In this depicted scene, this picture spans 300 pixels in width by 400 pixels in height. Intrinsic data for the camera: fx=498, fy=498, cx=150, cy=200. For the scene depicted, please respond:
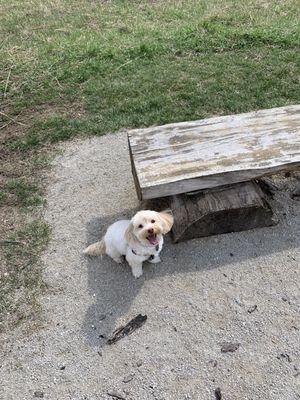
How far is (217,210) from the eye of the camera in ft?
14.9

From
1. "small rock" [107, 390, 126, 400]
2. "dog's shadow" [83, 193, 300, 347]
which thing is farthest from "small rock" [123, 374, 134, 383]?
"dog's shadow" [83, 193, 300, 347]

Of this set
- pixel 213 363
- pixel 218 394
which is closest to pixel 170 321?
pixel 213 363

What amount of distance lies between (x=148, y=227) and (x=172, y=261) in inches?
31.1

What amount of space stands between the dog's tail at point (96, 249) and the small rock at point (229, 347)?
139cm

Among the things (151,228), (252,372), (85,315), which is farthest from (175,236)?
(252,372)

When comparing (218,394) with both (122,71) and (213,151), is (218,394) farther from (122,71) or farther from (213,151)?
(122,71)

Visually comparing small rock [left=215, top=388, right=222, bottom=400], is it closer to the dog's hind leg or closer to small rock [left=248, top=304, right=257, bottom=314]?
small rock [left=248, top=304, right=257, bottom=314]

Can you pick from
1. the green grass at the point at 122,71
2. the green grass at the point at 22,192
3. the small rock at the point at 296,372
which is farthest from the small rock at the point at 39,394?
the green grass at the point at 22,192

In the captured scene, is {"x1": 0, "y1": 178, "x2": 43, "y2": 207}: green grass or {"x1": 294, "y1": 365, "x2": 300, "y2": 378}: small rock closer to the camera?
{"x1": 294, "y1": 365, "x2": 300, "y2": 378}: small rock

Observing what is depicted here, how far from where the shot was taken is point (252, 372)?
375cm

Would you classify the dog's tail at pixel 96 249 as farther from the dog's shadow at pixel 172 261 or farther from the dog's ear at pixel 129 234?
the dog's ear at pixel 129 234

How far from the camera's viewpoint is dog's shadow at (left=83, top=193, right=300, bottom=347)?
14.0ft

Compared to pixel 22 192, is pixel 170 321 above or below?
below

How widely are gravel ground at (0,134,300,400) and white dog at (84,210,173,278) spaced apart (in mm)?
147
